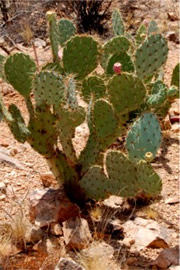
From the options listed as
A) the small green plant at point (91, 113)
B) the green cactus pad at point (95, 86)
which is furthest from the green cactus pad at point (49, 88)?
the green cactus pad at point (95, 86)

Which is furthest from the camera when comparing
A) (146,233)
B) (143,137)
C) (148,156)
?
(146,233)

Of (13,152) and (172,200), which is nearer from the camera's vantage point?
(172,200)

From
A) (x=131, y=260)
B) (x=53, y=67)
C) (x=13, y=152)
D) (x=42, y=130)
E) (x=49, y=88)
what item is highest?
(x=53, y=67)

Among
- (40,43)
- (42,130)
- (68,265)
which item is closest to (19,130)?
(42,130)

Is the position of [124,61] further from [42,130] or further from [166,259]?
[166,259]

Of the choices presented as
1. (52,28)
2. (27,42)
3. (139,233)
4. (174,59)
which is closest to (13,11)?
(27,42)

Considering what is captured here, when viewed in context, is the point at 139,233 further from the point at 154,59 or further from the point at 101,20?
the point at 101,20

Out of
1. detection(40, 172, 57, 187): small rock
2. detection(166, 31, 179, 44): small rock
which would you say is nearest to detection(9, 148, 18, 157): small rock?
detection(40, 172, 57, 187): small rock

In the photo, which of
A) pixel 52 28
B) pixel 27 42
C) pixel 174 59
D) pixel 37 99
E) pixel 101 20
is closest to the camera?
pixel 37 99
